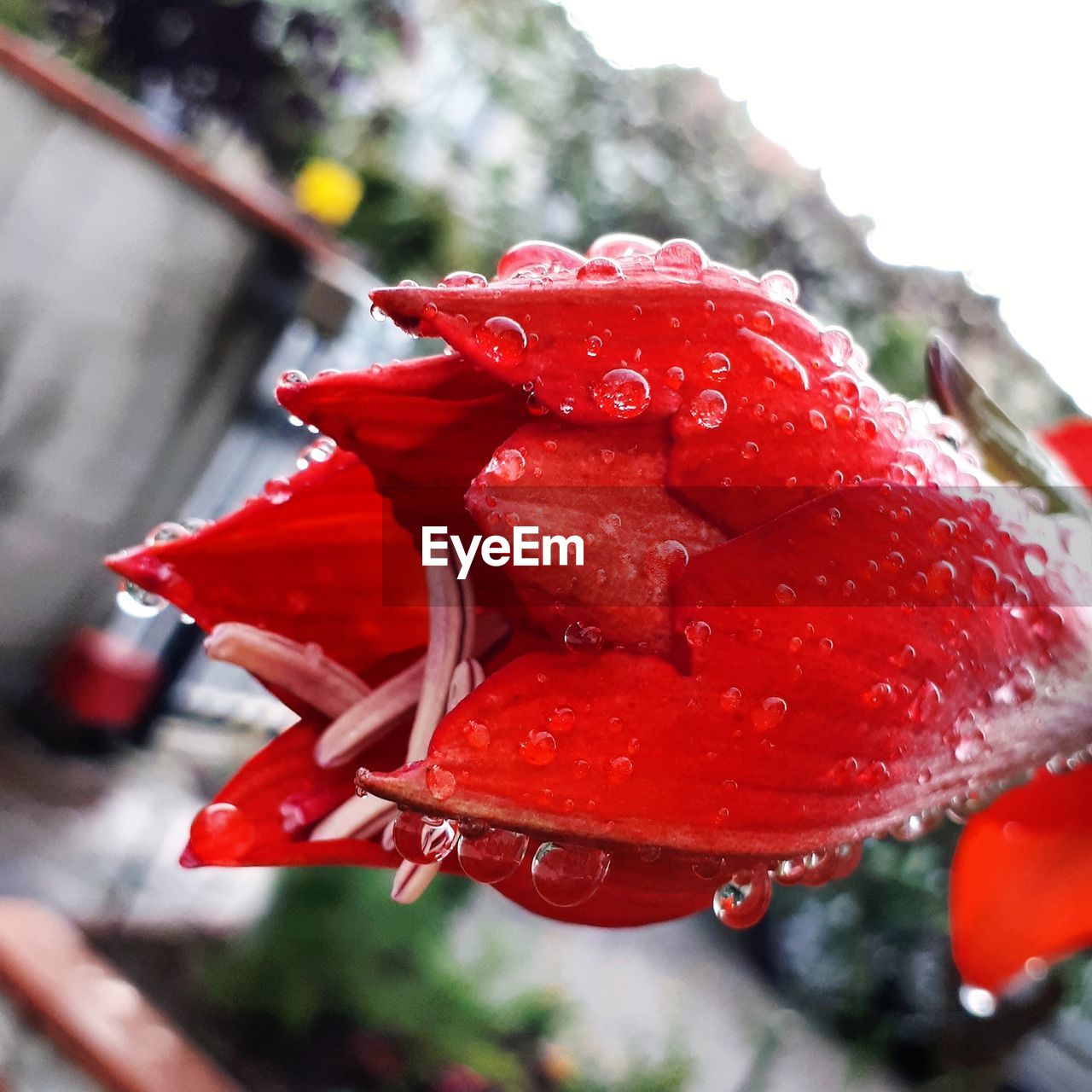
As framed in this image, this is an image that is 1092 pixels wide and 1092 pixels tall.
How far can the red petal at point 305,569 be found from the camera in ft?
0.57

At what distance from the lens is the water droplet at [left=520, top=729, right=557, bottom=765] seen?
112 mm

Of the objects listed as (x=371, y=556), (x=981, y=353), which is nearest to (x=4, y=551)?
(x=371, y=556)

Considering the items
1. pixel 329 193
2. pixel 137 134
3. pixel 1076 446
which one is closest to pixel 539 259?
pixel 1076 446

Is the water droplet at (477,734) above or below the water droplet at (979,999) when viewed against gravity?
above

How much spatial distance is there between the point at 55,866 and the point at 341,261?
30.8 inches

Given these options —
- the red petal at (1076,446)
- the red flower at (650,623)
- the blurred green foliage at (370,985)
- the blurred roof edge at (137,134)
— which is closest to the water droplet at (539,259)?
the red flower at (650,623)

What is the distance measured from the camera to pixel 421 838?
0.12 metres

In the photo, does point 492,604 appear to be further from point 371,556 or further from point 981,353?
point 981,353

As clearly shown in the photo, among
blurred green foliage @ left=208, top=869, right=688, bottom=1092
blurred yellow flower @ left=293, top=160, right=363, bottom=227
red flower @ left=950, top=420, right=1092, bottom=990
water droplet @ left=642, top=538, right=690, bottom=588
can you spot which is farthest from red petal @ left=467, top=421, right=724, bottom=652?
blurred yellow flower @ left=293, top=160, right=363, bottom=227

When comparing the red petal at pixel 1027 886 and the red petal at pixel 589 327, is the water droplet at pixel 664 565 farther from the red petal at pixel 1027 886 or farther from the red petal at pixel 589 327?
the red petal at pixel 1027 886

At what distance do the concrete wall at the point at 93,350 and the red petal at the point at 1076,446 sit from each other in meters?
1.04

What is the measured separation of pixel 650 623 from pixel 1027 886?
0.52ft

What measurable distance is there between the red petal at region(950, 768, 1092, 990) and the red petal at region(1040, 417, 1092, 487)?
0.23 ft

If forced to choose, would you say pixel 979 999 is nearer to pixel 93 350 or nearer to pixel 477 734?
pixel 477 734
